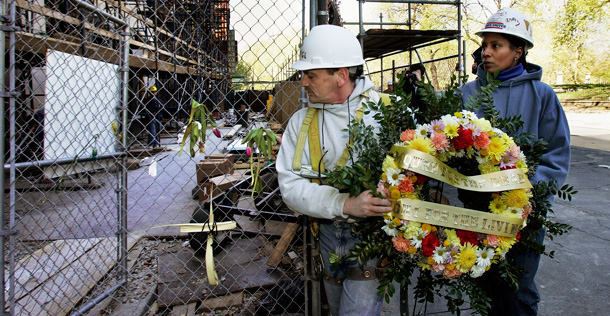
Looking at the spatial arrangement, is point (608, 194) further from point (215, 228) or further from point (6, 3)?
point (6, 3)

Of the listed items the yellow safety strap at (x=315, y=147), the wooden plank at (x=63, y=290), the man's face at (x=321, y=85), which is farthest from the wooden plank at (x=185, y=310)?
the man's face at (x=321, y=85)

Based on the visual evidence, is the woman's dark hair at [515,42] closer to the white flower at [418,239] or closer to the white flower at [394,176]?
the white flower at [394,176]

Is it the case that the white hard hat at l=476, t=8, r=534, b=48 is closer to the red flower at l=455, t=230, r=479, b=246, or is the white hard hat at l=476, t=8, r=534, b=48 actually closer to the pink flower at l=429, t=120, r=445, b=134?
the pink flower at l=429, t=120, r=445, b=134

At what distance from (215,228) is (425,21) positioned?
20444 millimetres

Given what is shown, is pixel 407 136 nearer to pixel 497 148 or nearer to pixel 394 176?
pixel 394 176

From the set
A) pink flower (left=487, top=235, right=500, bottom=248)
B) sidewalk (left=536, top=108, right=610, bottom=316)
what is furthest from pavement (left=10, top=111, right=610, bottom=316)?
pink flower (left=487, top=235, right=500, bottom=248)

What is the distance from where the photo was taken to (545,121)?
2148mm

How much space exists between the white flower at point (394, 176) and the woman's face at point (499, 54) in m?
1.15

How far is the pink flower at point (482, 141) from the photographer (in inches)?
63.9

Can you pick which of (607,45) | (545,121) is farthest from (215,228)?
(607,45)

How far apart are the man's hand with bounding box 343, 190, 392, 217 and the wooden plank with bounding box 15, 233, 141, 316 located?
2.26 m

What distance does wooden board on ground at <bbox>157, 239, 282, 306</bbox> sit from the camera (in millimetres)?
3430

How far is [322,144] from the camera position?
212cm

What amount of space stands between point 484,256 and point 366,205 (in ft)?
1.79
